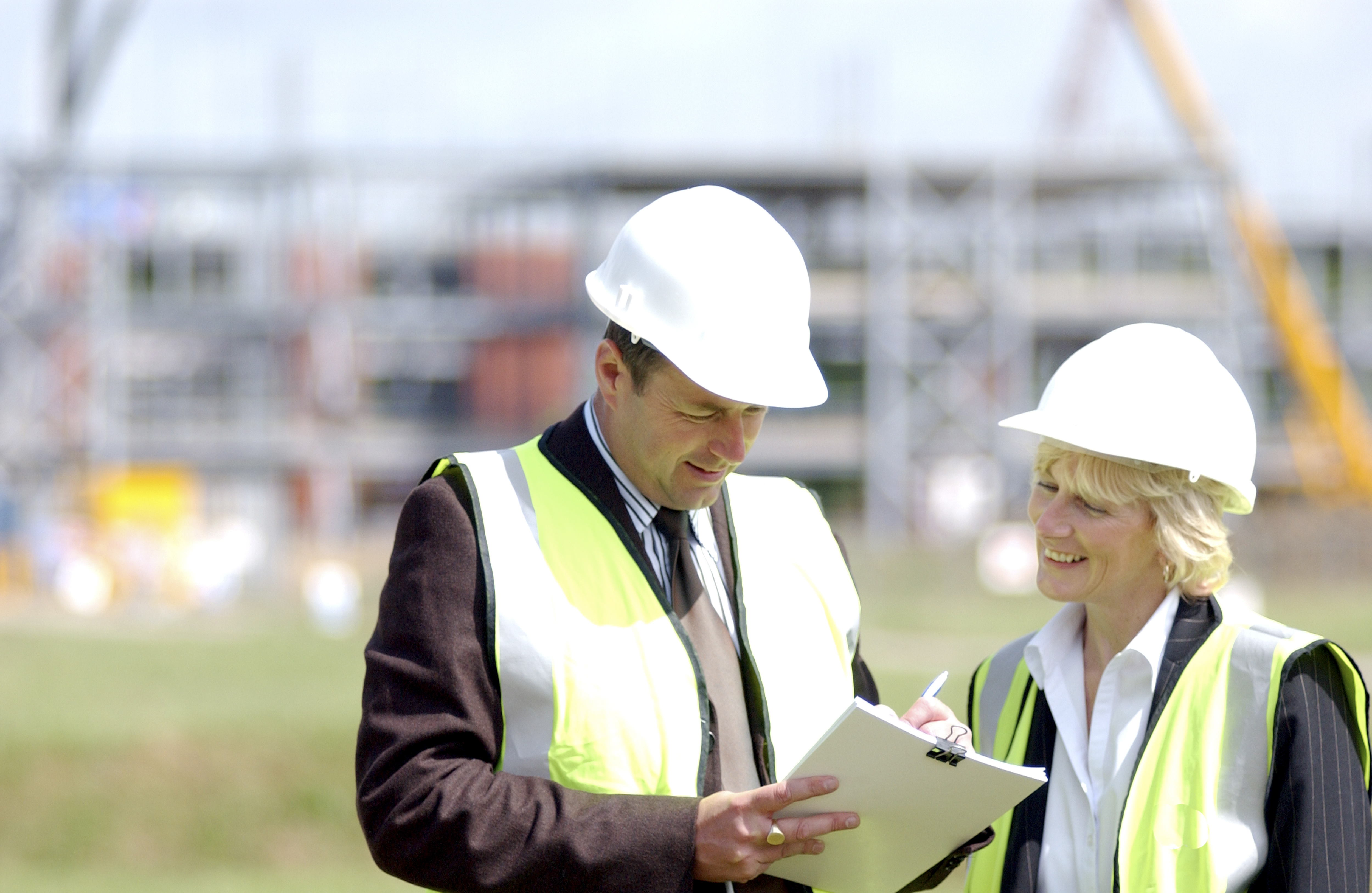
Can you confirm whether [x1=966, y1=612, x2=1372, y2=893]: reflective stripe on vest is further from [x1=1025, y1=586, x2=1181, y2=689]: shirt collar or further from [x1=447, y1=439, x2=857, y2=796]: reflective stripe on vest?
[x1=447, y1=439, x2=857, y2=796]: reflective stripe on vest

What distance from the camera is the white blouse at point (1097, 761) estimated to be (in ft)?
8.98

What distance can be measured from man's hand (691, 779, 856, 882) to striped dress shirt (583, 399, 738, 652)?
0.37 m

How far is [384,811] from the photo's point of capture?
2338mm

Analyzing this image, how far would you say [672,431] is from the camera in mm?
2561

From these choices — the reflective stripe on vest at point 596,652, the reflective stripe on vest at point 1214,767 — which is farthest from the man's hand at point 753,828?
the reflective stripe on vest at point 1214,767

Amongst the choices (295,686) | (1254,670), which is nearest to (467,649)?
(1254,670)

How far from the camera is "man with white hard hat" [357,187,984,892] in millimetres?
2311

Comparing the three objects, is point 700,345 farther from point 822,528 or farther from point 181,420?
point 181,420

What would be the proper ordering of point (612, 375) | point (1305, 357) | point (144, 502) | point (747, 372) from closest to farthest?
point (747, 372)
point (612, 375)
point (144, 502)
point (1305, 357)

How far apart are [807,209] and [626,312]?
123 feet

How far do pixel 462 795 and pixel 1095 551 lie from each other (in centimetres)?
127

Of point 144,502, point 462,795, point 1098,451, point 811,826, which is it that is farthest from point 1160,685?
point 144,502

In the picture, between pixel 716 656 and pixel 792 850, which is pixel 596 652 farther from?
pixel 792 850

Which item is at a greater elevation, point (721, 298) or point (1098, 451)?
point (721, 298)
